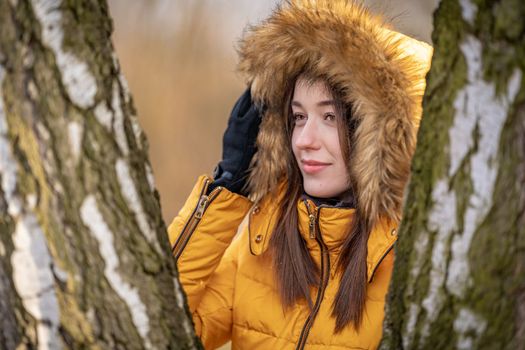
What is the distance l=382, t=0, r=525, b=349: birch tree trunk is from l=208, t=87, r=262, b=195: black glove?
85cm

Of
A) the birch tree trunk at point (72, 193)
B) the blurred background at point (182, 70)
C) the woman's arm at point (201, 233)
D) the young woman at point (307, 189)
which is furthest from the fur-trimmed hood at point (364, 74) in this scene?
the blurred background at point (182, 70)

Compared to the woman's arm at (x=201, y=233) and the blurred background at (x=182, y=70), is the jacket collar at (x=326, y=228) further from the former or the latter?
A: the blurred background at (x=182, y=70)

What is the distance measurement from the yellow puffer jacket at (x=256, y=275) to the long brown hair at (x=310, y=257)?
0.07 feet

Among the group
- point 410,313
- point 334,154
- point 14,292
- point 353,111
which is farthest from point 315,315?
point 14,292

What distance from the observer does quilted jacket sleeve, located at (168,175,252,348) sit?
1556mm

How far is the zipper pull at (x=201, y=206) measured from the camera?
155cm

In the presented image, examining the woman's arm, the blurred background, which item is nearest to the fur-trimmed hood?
the woman's arm

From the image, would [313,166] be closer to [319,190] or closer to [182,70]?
[319,190]

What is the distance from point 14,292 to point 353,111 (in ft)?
3.19

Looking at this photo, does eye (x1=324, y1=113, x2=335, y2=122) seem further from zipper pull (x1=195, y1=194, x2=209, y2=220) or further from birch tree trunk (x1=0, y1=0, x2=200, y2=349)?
birch tree trunk (x1=0, y1=0, x2=200, y2=349)

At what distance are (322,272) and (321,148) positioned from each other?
12.5 inches

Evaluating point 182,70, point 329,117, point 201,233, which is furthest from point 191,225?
point 182,70

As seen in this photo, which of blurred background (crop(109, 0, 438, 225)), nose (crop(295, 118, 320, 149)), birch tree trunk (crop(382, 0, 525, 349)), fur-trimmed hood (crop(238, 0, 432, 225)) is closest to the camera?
birch tree trunk (crop(382, 0, 525, 349))

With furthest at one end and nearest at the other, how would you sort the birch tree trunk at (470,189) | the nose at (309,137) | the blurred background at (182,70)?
the blurred background at (182,70), the nose at (309,137), the birch tree trunk at (470,189)
